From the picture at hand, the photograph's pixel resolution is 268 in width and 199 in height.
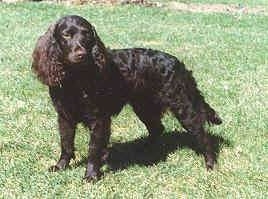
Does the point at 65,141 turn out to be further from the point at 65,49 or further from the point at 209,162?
the point at 209,162

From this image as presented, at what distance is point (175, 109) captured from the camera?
5.56 m

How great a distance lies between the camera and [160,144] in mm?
6285

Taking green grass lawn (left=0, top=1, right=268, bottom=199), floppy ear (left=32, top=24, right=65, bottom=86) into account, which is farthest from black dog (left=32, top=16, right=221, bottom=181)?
green grass lawn (left=0, top=1, right=268, bottom=199)

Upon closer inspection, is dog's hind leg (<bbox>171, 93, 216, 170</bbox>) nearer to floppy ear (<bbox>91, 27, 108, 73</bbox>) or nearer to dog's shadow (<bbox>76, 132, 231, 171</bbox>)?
dog's shadow (<bbox>76, 132, 231, 171</bbox>)

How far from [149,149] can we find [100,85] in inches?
52.9

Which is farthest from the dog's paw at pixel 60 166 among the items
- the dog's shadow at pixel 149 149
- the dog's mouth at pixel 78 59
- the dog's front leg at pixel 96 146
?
the dog's mouth at pixel 78 59

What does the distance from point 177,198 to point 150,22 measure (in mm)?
9858

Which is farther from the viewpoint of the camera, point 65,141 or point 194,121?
point 194,121

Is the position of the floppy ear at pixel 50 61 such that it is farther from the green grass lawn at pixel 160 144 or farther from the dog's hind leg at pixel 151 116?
the dog's hind leg at pixel 151 116

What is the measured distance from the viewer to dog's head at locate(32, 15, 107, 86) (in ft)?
15.4

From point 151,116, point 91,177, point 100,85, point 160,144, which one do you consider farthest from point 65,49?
point 160,144

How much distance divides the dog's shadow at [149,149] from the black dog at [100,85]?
0.86ft

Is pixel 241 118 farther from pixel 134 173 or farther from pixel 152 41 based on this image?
pixel 152 41

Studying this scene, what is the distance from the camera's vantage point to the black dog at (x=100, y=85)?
4.78 meters
